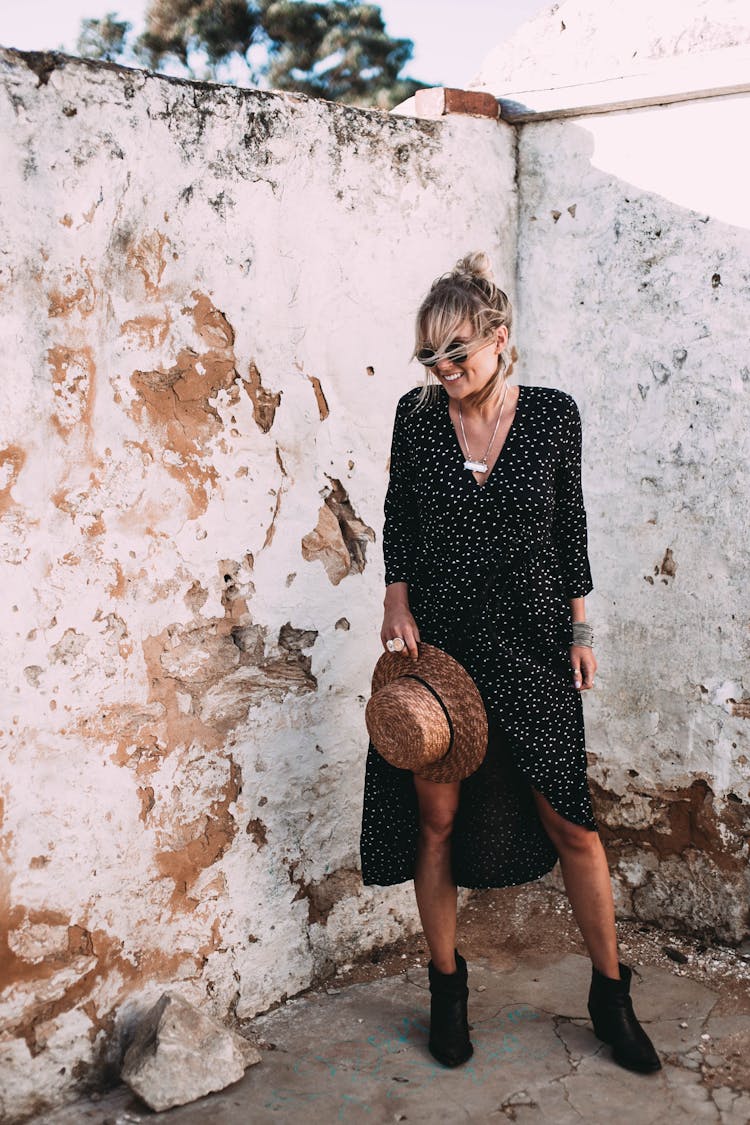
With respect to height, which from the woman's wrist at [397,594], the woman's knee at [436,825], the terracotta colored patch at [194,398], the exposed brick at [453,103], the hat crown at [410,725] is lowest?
the woman's knee at [436,825]

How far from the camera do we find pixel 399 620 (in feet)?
8.94

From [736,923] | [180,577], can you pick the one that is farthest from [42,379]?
[736,923]

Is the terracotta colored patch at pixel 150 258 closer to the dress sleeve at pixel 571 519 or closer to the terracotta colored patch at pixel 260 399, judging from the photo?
the terracotta colored patch at pixel 260 399

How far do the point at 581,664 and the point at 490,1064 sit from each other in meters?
0.99

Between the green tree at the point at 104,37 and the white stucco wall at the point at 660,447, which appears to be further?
the green tree at the point at 104,37

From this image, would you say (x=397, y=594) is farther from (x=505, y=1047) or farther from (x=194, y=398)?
(x=505, y=1047)

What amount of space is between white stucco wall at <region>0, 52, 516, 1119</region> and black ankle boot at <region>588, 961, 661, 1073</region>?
0.76 meters

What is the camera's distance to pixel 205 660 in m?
2.80

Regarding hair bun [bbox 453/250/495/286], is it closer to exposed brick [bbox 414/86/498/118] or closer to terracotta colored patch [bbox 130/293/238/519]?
terracotta colored patch [bbox 130/293/238/519]

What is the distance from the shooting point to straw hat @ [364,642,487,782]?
8.24ft

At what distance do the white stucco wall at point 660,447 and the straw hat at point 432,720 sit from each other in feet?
2.93

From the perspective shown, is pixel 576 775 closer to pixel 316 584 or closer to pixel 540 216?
pixel 316 584

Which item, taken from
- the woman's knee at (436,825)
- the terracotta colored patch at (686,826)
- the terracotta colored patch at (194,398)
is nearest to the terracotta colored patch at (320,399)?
the terracotta colored patch at (194,398)

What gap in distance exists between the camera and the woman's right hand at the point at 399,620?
2.68 m
